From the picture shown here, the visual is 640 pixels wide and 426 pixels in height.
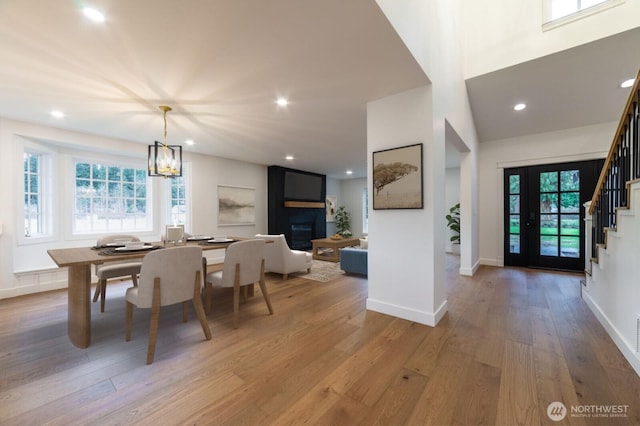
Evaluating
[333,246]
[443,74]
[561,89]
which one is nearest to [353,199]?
[333,246]

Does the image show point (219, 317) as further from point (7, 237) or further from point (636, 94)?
point (636, 94)

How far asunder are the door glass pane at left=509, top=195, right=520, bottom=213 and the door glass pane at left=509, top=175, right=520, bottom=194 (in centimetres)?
10

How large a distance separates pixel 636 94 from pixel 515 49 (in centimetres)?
168

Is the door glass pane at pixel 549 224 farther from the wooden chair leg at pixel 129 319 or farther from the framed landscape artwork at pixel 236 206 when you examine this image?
the wooden chair leg at pixel 129 319

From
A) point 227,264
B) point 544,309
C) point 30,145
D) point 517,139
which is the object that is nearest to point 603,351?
point 544,309

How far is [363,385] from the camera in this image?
1.58 metres

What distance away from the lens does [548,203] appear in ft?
15.5

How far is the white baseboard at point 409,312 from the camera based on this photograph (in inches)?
94.3

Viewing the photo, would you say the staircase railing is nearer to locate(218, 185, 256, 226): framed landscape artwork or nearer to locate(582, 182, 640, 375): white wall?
locate(582, 182, 640, 375): white wall

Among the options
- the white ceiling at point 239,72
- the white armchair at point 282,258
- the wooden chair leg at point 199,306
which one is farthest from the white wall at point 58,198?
the wooden chair leg at point 199,306

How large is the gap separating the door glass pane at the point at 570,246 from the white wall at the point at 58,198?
22.2 ft

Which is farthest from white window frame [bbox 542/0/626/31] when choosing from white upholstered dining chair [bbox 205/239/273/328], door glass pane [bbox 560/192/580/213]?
white upholstered dining chair [bbox 205/239/273/328]

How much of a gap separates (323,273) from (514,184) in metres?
4.20

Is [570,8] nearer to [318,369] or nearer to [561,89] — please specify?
[561,89]
